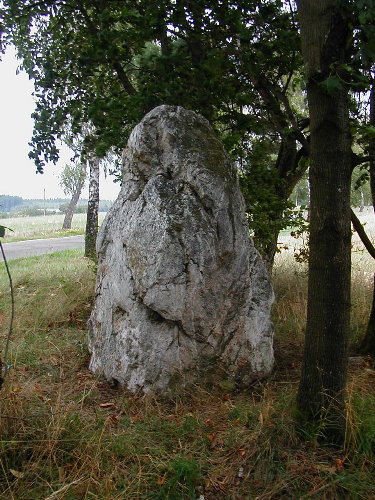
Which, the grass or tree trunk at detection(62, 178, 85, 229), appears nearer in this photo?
the grass

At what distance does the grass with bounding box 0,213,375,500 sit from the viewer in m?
2.87

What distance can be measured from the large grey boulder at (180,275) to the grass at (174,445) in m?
0.25

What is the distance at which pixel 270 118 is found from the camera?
6.14 meters

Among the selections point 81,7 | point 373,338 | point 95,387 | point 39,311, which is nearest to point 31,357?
point 95,387

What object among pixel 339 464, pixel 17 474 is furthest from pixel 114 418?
pixel 339 464

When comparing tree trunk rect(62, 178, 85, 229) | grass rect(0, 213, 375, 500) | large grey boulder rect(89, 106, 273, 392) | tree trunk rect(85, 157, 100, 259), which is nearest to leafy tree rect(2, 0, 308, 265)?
large grey boulder rect(89, 106, 273, 392)

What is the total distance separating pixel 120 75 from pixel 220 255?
378 cm

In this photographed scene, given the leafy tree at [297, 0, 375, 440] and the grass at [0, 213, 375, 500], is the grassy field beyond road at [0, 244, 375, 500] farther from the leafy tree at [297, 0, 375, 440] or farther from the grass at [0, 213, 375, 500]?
the leafy tree at [297, 0, 375, 440]

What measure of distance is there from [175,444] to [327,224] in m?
1.90

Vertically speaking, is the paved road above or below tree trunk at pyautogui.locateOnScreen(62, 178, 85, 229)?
below

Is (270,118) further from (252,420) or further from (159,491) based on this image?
(159,491)

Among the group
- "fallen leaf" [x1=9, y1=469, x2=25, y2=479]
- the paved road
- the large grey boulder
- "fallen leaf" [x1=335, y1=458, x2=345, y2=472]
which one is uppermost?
the large grey boulder

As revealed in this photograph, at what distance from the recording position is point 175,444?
11.0 ft

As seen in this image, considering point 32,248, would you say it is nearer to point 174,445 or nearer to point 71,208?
point 174,445
